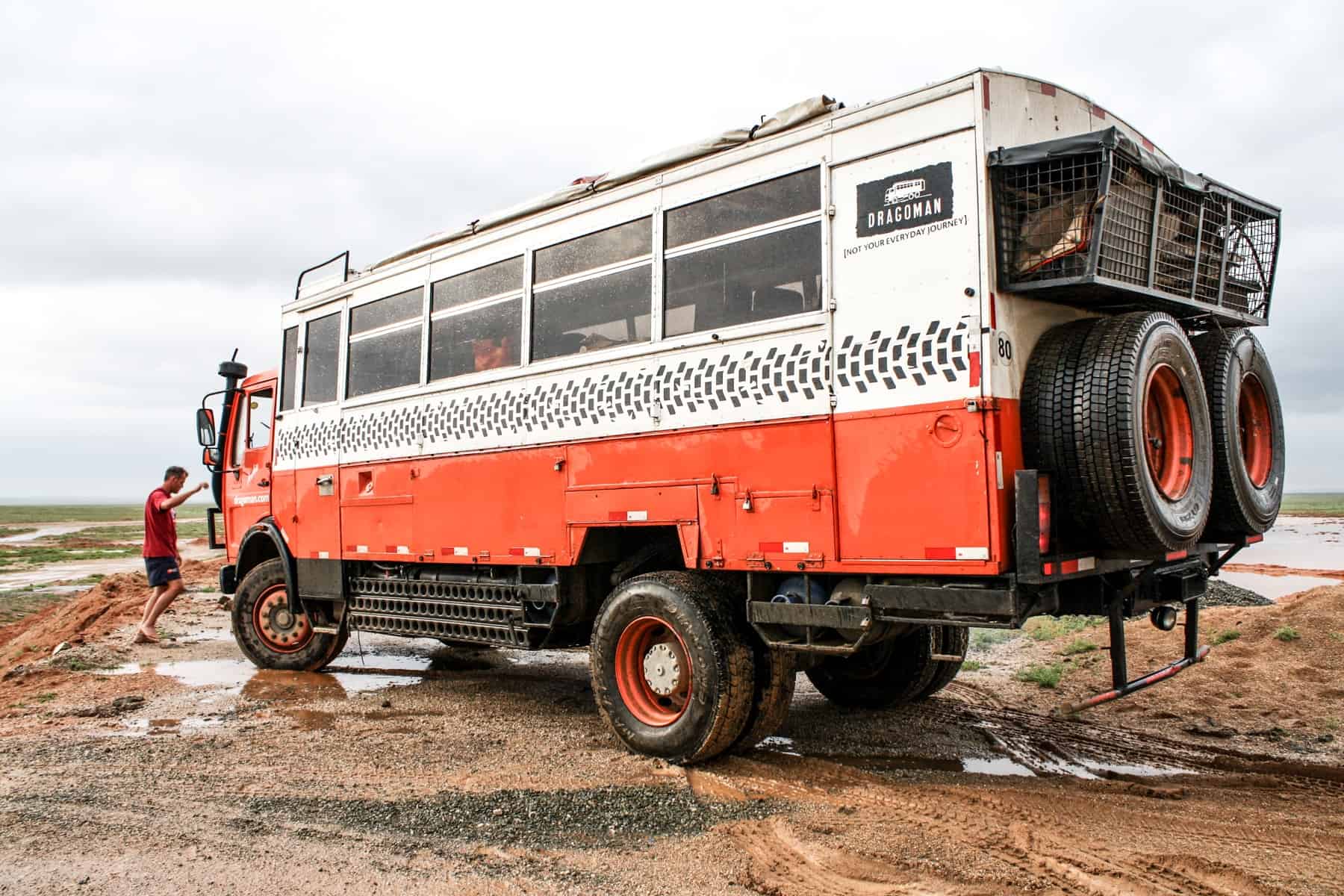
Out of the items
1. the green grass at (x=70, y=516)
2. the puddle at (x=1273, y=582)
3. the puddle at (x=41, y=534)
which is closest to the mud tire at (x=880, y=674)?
the puddle at (x=1273, y=582)

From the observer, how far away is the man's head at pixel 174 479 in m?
10.8


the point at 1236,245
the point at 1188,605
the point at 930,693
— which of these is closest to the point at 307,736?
the point at 930,693

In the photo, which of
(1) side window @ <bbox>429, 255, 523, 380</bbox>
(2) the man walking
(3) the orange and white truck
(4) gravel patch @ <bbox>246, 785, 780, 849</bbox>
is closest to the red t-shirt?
(2) the man walking

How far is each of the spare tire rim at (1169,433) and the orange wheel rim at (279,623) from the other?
7288 mm

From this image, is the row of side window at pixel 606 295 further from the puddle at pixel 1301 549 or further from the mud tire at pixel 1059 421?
the puddle at pixel 1301 549

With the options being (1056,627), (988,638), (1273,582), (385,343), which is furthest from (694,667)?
(1273,582)

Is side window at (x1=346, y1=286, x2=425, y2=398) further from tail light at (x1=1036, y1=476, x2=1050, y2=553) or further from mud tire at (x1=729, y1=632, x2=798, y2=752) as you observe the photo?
tail light at (x1=1036, y1=476, x2=1050, y2=553)

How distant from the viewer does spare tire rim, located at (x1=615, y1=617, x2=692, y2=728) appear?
5.82 metres

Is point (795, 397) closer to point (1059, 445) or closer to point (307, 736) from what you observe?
point (1059, 445)

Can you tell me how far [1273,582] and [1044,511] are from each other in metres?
14.0

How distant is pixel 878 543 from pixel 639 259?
2531 millimetres

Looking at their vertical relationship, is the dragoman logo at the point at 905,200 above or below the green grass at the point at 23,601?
above

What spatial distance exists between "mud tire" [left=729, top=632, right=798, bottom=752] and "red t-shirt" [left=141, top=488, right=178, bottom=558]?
773 cm

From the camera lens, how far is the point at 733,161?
5.79 metres
